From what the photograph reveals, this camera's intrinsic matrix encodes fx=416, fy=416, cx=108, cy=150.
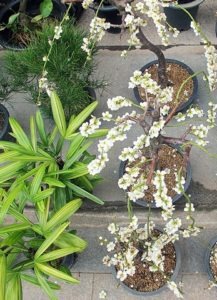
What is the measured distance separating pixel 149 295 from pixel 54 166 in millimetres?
814

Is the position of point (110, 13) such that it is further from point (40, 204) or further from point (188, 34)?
point (40, 204)

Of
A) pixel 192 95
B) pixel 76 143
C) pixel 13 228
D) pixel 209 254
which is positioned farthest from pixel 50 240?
pixel 192 95

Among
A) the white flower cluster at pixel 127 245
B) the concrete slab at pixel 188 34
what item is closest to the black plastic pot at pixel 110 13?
the concrete slab at pixel 188 34

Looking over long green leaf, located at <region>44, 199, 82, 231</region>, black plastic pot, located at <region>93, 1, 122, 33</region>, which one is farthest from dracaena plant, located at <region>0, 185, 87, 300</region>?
black plastic pot, located at <region>93, 1, 122, 33</region>

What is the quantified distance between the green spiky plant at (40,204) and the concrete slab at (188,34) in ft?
3.66

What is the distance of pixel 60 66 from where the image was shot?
7.72 feet

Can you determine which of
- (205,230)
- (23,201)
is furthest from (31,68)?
(205,230)

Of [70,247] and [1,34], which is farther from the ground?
[1,34]

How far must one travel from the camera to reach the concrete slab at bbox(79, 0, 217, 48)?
120 inches

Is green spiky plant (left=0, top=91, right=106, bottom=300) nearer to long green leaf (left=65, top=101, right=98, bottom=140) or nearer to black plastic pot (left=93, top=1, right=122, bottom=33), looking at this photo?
long green leaf (left=65, top=101, right=98, bottom=140)

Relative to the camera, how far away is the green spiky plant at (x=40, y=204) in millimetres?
1849

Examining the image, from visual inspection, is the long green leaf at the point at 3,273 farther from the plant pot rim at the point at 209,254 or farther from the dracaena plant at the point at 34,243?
the plant pot rim at the point at 209,254

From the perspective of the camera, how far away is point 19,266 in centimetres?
194

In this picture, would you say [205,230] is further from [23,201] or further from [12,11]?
[12,11]
